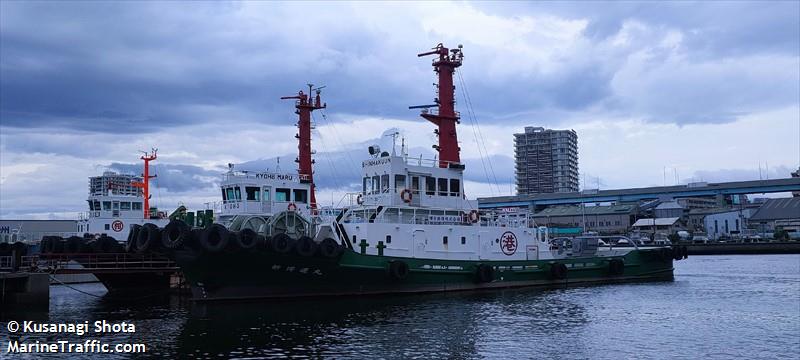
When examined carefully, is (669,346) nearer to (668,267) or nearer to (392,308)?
(392,308)

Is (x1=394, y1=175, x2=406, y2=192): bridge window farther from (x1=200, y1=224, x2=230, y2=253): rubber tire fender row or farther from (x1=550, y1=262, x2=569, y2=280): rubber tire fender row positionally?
(x1=550, y1=262, x2=569, y2=280): rubber tire fender row

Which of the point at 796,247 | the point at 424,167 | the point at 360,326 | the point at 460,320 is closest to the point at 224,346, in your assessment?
the point at 360,326

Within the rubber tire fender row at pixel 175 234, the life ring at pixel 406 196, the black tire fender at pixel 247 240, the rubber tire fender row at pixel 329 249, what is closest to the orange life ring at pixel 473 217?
the life ring at pixel 406 196

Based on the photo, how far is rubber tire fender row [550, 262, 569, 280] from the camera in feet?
114

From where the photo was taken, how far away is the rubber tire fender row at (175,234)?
24.6m

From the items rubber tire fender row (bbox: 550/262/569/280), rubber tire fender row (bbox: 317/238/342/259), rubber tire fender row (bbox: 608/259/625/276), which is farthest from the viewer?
rubber tire fender row (bbox: 608/259/625/276)

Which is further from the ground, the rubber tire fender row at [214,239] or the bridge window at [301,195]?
the bridge window at [301,195]

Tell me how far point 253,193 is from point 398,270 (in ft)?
28.7

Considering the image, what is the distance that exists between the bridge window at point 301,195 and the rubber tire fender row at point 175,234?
9920 millimetres

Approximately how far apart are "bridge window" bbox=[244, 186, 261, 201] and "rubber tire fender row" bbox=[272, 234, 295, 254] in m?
6.84

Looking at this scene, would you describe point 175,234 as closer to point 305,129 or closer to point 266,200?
point 266,200

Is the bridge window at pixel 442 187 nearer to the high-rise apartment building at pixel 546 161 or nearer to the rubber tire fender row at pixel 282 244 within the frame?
the rubber tire fender row at pixel 282 244

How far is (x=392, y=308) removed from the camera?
2569 centimetres

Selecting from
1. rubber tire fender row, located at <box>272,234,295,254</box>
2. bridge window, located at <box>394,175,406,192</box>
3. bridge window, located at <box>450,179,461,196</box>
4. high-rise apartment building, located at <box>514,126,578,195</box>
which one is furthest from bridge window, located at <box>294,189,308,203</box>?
high-rise apartment building, located at <box>514,126,578,195</box>
